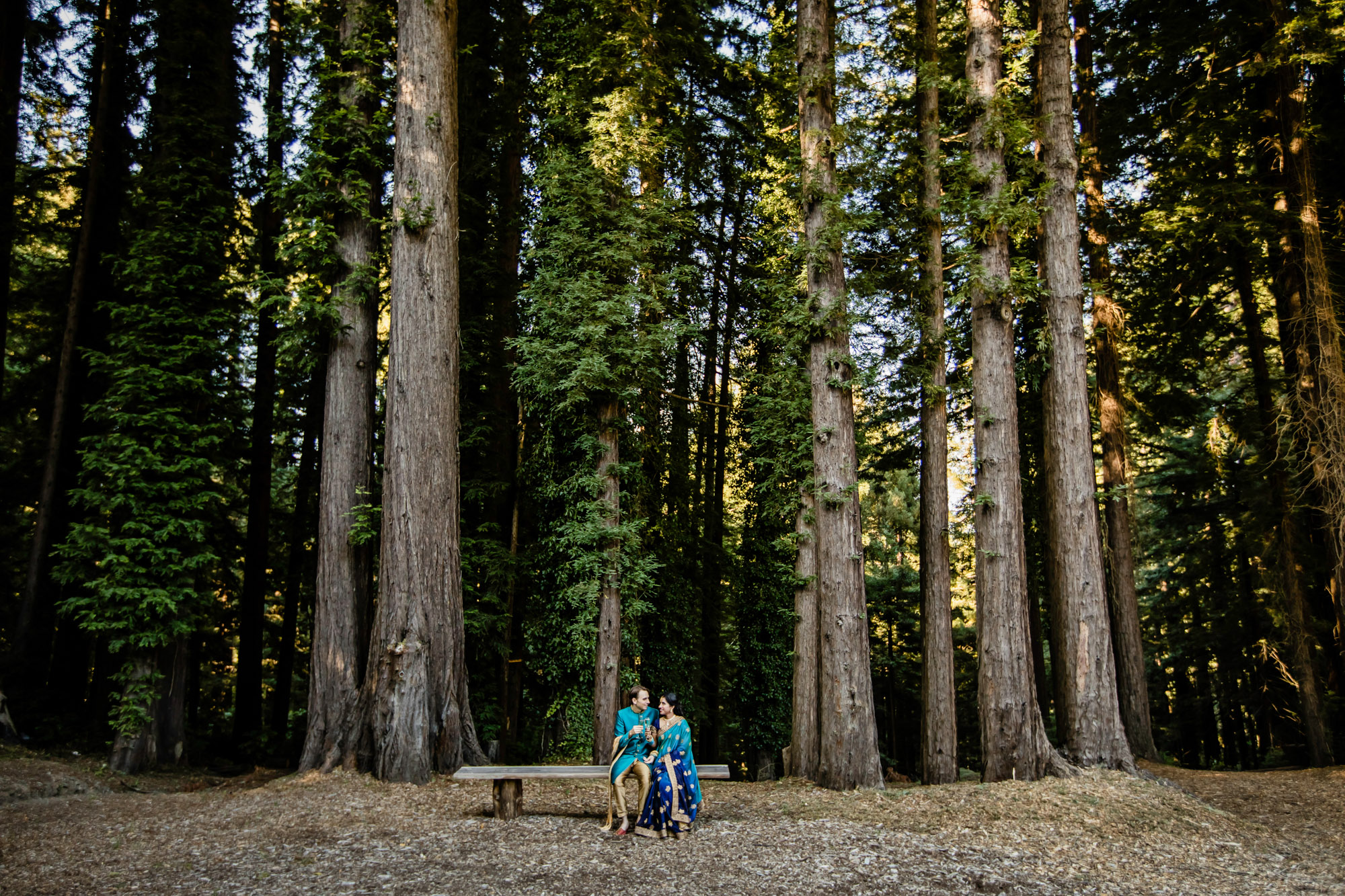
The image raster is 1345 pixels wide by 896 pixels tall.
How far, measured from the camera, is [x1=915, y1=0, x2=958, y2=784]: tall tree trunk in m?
9.94

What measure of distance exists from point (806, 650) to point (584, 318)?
5.37 metres

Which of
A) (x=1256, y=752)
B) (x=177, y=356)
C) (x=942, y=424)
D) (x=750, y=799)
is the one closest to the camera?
(x=750, y=799)

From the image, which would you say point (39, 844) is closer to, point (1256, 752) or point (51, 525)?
point (51, 525)

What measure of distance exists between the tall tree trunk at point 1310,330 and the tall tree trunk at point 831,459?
6.84 meters

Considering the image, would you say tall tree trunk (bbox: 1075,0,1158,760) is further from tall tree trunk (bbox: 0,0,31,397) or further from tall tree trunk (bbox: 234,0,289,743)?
tall tree trunk (bbox: 0,0,31,397)

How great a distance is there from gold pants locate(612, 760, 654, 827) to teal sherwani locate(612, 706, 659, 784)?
41 mm

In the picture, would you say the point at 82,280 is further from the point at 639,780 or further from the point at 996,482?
the point at 996,482

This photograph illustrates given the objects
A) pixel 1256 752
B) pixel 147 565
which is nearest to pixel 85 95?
pixel 147 565

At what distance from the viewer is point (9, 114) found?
12.3 metres

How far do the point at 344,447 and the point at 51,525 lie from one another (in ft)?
20.6

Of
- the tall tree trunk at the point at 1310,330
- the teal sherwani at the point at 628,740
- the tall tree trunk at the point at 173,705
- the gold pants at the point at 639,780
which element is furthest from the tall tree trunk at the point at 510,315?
the tall tree trunk at the point at 1310,330

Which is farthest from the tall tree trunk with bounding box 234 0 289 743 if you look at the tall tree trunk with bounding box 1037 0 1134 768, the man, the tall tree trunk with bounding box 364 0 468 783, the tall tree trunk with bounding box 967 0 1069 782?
the tall tree trunk with bounding box 1037 0 1134 768

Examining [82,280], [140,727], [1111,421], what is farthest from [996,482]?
[82,280]

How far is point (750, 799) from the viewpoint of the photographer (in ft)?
27.6
